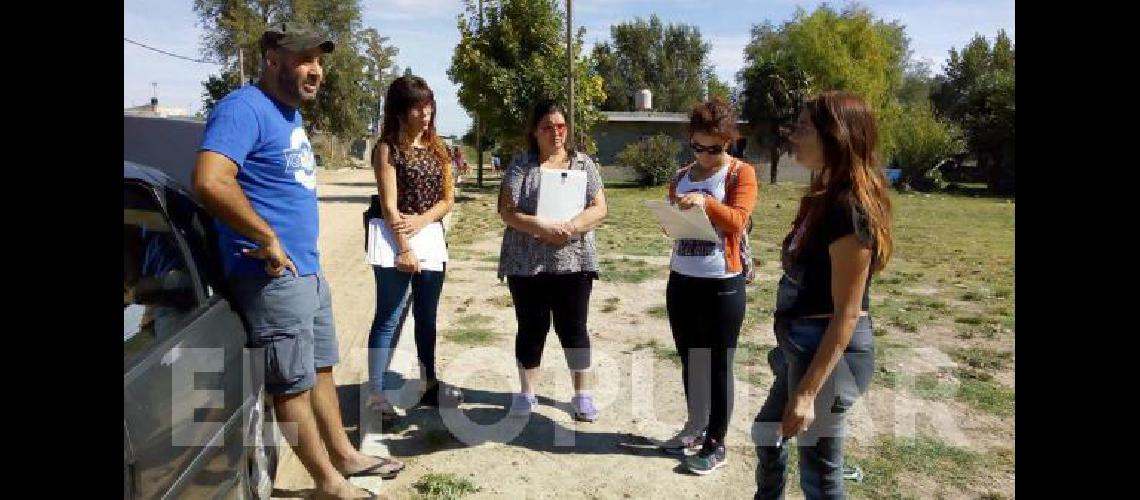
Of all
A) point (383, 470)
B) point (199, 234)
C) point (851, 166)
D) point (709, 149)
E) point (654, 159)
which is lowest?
point (383, 470)

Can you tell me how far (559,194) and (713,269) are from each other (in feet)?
2.95

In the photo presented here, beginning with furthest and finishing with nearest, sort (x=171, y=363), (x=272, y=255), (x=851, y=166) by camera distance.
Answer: (x=272, y=255) → (x=851, y=166) → (x=171, y=363)

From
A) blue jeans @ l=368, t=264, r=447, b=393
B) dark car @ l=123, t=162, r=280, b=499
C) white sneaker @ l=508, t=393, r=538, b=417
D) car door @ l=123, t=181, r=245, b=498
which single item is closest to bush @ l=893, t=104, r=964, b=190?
white sneaker @ l=508, t=393, r=538, b=417

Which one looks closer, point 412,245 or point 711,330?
point 711,330

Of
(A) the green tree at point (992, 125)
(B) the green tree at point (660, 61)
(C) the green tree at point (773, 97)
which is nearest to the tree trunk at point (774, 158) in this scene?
(C) the green tree at point (773, 97)

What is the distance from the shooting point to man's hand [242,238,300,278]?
293cm

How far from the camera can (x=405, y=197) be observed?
4.29m

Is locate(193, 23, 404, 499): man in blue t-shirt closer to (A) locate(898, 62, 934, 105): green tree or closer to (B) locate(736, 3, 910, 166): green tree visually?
(B) locate(736, 3, 910, 166): green tree

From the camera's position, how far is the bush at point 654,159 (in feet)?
104

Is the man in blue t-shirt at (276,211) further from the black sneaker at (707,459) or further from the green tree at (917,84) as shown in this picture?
the green tree at (917,84)

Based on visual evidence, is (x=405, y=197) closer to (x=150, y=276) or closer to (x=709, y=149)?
(x=709, y=149)

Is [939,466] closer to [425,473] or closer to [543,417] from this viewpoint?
[543,417]

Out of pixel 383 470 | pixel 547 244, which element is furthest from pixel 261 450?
pixel 547 244
